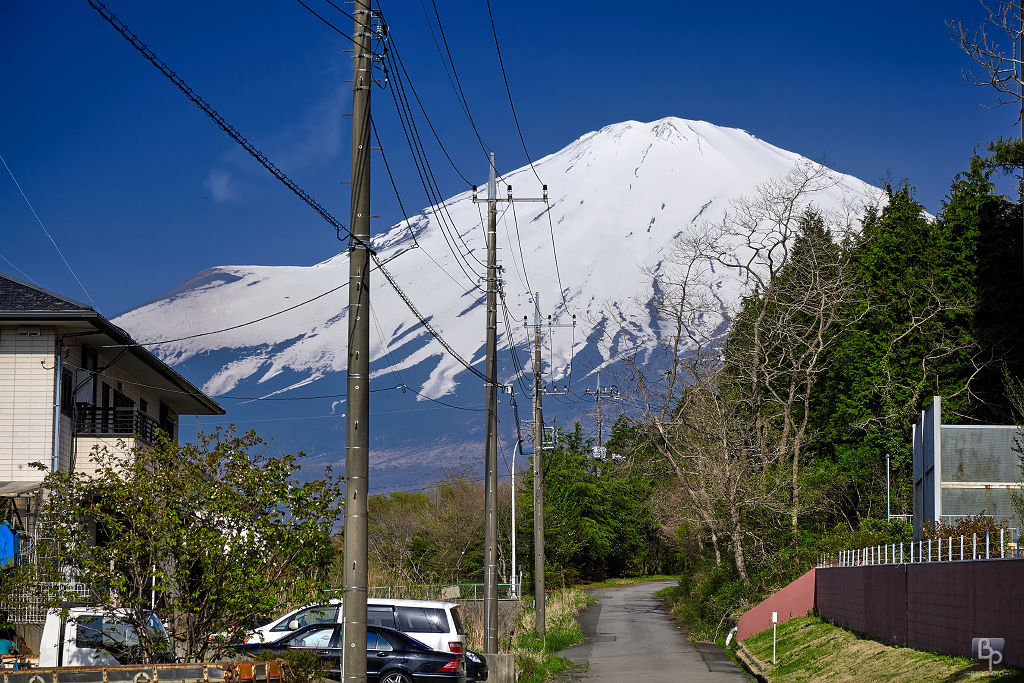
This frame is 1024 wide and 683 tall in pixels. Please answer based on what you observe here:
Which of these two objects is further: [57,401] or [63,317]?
[57,401]

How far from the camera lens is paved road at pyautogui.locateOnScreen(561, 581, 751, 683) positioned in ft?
86.3

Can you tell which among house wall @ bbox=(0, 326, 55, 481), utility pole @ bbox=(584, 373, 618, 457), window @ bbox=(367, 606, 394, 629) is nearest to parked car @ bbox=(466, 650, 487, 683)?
window @ bbox=(367, 606, 394, 629)

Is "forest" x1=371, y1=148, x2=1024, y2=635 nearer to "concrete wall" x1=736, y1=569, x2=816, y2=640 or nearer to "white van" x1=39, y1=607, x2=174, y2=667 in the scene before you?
"concrete wall" x1=736, y1=569, x2=816, y2=640

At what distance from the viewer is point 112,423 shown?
1158 inches

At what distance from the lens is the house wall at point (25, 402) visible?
25.2m

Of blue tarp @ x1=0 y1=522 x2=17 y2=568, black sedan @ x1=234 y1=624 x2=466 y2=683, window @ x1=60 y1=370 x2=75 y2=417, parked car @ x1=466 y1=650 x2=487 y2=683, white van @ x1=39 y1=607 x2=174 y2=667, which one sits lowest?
parked car @ x1=466 y1=650 x2=487 y2=683

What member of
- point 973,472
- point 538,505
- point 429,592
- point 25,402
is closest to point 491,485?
point 25,402

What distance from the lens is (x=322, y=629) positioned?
2017 centimetres

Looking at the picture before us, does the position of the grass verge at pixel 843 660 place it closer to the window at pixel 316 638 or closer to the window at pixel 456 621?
the window at pixel 456 621

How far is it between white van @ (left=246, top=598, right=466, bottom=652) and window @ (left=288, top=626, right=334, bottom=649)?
78 centimetres

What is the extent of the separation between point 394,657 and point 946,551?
10.1 metres

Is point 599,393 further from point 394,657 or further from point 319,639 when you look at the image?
point 394,657

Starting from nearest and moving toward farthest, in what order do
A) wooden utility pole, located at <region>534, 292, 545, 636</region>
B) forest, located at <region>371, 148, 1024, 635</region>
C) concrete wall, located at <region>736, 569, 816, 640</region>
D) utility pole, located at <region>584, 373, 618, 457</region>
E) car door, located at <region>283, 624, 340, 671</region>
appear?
car door, located at <region>283, 624, 340, 671</region>
concrete wall, located at <region>736, 569, 816, 640</region>
wooden utility pole, located at <region>534, 292, 545, 636</region>
forest, located at <region>371, 148, 1024, 635</region>
utility pole, located at <region>584, 373, 618, 457</region>

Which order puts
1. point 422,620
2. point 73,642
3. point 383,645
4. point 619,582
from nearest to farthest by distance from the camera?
point 73,642 → point 383,645 → point 422,620 → point 619,582
